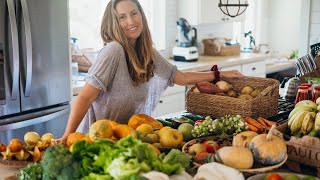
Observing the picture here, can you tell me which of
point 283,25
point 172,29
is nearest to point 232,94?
point 172,29

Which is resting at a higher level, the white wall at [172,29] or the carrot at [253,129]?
the white wall at [172,29]

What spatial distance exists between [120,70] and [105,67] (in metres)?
0.12

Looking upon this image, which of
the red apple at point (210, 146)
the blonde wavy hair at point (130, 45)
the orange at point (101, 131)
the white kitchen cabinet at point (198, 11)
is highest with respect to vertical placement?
the white kitchen cabinet at point (198, 11)

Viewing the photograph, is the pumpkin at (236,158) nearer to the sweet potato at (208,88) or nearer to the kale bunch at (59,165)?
the kale bunch at (59,165)

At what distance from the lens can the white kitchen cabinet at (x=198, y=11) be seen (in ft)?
17.9

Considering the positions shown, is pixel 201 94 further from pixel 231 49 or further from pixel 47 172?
pixel 231 49

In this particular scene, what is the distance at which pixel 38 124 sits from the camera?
338cm

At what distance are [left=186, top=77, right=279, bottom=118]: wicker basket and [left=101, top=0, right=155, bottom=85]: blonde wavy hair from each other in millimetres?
318

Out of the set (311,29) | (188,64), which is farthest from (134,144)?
(311,29)

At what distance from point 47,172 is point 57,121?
1.93m

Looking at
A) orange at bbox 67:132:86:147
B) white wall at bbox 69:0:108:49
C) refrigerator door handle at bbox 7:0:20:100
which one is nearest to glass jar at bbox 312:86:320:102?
orange at bbox 67:132:86:147

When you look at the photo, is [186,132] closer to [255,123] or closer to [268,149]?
[255,123]

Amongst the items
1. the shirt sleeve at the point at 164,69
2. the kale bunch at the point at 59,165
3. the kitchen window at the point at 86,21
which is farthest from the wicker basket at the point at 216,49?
the kale bunch at the point at 59,165

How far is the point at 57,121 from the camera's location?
3.53 meters
